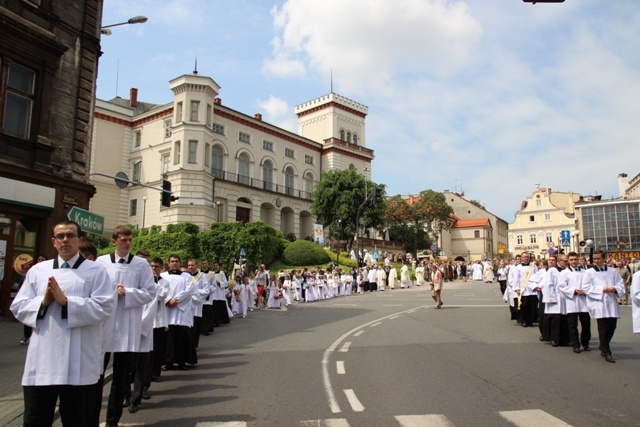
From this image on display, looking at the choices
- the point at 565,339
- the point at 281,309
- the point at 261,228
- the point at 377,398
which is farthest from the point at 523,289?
the point at 261,228

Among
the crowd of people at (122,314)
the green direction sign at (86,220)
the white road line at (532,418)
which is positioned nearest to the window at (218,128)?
the crowd of people at (122,314)

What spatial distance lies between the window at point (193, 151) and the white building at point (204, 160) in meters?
0.10

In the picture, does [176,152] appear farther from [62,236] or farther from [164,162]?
[62,236]

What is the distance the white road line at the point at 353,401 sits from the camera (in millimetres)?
6285

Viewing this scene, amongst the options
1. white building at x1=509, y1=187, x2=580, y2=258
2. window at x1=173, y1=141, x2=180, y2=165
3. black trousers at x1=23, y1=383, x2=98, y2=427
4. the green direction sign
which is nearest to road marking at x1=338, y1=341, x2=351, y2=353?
the green direction sign

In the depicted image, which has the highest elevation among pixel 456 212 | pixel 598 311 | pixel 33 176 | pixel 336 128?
pixel 336 128

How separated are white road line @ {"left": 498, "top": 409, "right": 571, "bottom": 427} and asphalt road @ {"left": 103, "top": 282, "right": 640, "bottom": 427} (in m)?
0.01

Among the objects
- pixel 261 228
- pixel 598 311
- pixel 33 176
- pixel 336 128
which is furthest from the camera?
pixel 336 128

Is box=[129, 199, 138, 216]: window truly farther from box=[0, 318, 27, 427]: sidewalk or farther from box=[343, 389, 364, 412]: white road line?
box=[343, 389, 364, 412]: white road line

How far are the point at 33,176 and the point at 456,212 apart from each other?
10097 centimetres

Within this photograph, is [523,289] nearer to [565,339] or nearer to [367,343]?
[565,339]

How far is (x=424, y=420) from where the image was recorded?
18.7 ft

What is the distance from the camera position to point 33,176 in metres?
14.7

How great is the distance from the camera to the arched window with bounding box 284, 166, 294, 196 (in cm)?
6419
